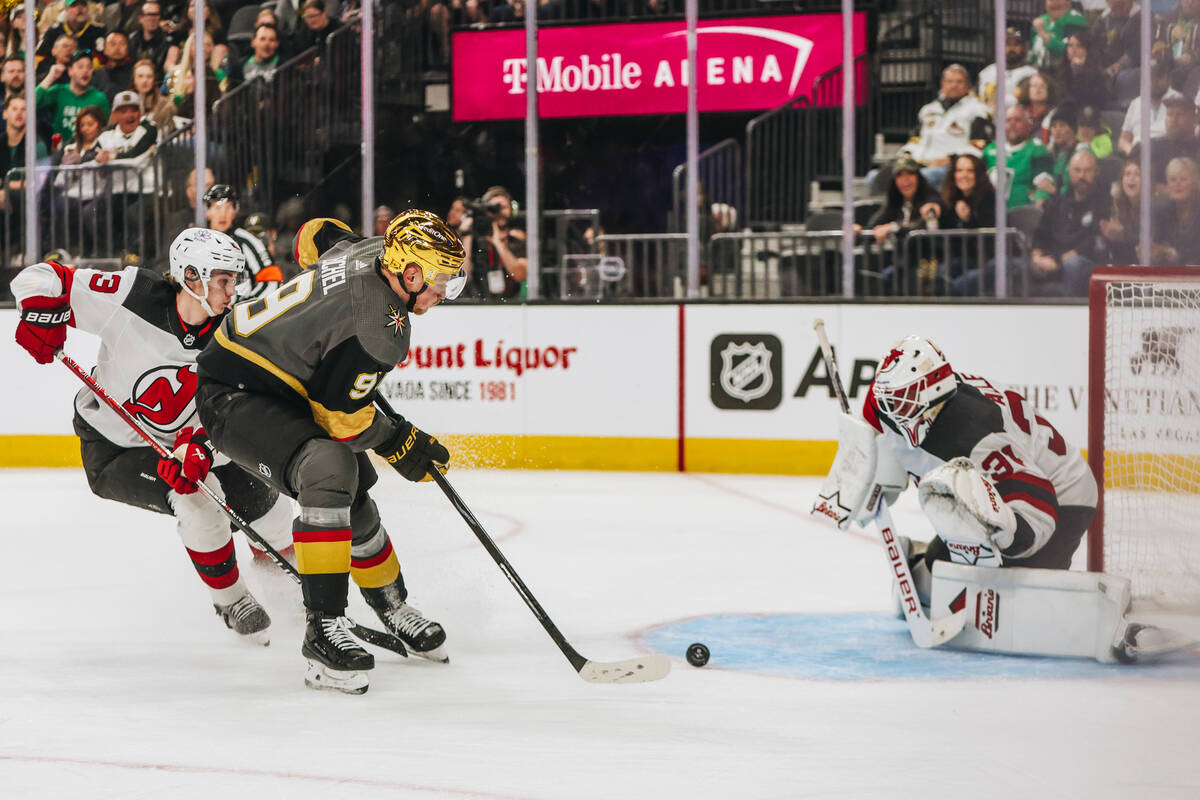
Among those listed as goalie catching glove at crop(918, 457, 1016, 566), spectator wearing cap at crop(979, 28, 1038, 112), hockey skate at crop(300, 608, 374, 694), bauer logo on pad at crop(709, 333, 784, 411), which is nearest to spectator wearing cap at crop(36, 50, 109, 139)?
bauer logo on pad at crop(709, 333, 784, 411)

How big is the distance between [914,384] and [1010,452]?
0.27 m

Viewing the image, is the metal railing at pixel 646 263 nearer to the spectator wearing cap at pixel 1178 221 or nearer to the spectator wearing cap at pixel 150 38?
the spectator wearing cap at pixel 1178 221

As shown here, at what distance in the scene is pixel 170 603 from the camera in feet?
12.8

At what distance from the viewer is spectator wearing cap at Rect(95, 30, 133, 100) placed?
26.8ft

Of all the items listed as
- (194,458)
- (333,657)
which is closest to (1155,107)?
(194,458)

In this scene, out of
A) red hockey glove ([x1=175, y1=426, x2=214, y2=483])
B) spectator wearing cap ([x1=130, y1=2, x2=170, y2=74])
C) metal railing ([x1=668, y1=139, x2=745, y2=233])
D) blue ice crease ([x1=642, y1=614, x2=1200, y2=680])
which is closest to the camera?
blue ice crease ([x1=642, y1=614, x2=1200, y2=680])

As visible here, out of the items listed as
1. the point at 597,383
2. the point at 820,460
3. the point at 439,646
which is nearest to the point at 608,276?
the point at 597,383

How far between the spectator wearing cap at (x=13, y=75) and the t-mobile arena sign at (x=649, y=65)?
2401 millimetres

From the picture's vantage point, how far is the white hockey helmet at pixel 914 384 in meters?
3.22

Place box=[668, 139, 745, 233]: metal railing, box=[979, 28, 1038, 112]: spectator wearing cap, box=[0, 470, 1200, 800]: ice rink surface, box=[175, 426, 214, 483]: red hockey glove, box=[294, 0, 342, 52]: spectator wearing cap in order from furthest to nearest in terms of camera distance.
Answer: box=[294, 0, 342, 52]: spectator wearing cap
box=[668, 139, 745, 233]: metal railing
box=[979, 28, 1038, 112]: spectator wearing cap
box=[175, 426, 214, 483]: red hockey glove
box=[0, 470, 1200, 800]: ice rink surface

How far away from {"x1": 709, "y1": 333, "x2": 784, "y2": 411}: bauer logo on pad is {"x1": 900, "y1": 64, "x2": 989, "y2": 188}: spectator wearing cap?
118cm

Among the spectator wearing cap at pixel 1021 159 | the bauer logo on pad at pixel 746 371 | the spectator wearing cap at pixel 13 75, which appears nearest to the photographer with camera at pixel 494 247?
the bauer logo on pad at pixel 746 371

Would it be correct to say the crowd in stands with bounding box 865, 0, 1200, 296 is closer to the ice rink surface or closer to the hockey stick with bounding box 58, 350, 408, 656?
the ice rink surface

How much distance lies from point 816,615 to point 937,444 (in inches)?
24.7
